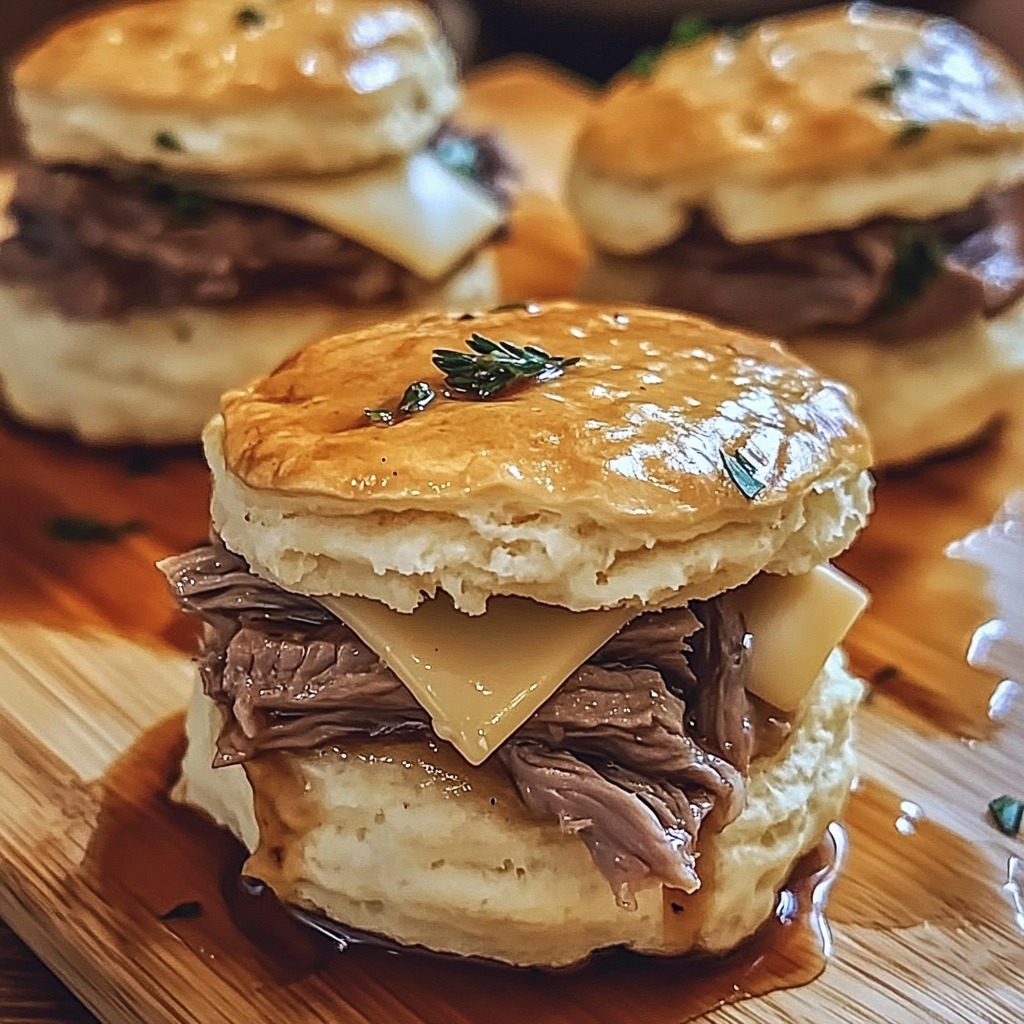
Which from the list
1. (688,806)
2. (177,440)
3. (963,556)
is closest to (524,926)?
(688,806)

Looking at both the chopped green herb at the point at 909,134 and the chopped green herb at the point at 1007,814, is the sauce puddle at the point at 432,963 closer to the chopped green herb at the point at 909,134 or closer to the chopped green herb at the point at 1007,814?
the chopped green herb at the point at 1007,814

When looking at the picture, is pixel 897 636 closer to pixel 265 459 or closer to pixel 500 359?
pixel 500 359

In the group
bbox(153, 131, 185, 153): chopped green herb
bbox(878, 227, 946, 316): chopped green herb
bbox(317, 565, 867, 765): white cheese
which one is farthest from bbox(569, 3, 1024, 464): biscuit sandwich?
bbox(317, 565, 867, 765): white cheese

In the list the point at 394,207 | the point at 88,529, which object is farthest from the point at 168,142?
the point at 88,529

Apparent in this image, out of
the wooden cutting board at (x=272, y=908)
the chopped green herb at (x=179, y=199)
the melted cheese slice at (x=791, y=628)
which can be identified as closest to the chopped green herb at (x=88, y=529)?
the wooden cutting board at (x=272, y=908)

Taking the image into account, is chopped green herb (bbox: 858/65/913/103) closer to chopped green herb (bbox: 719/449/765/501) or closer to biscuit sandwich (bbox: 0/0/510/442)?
biscuit sandwich (bbox: 0/0/510/442)
